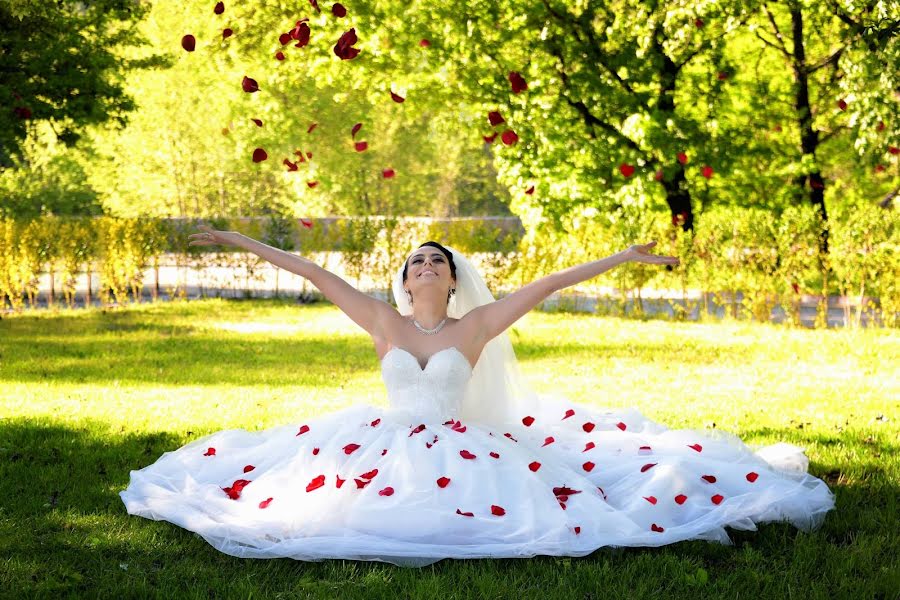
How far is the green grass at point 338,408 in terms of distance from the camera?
4.26 metres

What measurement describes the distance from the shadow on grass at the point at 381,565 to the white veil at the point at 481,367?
1.67 meters

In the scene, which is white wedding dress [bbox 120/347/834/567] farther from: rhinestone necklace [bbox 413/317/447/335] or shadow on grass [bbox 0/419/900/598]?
rhinestone necklace [bbox 413/317/447/335]

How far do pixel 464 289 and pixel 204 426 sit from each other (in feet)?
8.43

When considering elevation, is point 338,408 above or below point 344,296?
below

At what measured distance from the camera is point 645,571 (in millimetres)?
4414

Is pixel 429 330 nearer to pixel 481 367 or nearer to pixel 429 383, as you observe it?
pixel 429 383

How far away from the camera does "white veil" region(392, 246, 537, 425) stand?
610cm

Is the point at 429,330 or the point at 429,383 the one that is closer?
the point at 429,383

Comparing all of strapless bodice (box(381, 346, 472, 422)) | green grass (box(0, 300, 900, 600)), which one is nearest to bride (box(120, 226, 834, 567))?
strapless bodice (box(381, 346, 472, 422))

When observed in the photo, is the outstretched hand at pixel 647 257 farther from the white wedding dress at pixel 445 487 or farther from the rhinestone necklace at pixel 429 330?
the rhinestone necklace at pixel 429 330

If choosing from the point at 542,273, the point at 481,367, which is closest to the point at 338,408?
the point at 481,367

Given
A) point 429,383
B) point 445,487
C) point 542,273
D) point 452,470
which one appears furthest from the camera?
point 542,273

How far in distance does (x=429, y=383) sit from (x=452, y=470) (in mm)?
756

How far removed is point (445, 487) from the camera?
4777 mm
